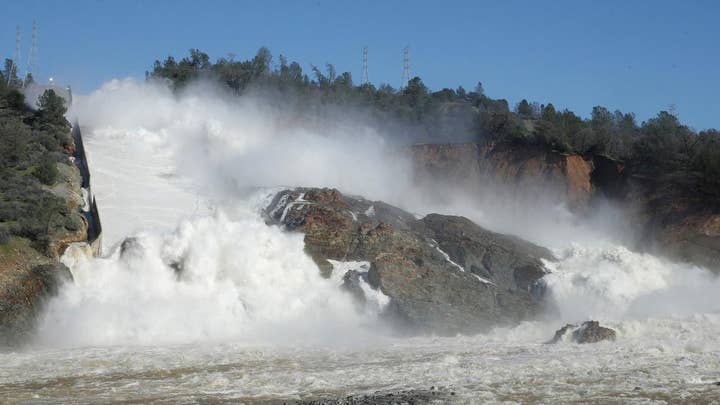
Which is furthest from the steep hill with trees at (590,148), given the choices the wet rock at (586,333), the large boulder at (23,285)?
the large boulder at (23,285)

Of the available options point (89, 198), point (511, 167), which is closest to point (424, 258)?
point (89, 198)

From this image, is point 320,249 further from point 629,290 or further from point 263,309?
point 629,290

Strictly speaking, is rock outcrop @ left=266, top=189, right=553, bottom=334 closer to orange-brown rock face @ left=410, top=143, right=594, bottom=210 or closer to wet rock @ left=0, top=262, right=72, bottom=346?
wet rock @ left=0, top=262, right=72, bottom=346

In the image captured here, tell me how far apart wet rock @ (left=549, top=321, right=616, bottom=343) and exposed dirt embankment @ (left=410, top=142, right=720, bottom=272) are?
48.6 ft

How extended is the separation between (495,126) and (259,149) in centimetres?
1519

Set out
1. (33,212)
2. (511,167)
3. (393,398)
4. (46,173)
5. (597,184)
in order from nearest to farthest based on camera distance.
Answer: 1. (393,398)
2. (33,212)
3. (46,173)
4. (597,184)
5. (511,167)

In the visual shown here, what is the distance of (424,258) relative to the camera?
31.9 m

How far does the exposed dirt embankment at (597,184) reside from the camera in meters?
39.1

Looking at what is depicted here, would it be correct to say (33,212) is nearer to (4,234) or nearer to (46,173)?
(4,234)

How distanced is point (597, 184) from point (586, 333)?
77.8ft

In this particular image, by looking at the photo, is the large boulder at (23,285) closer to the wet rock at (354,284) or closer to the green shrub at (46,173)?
the green shrub at (46,173)

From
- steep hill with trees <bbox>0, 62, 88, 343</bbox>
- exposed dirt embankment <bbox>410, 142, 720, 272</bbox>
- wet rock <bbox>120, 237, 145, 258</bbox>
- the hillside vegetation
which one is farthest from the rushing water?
exposed dirt embankment <bbox>410, 142, 720, 272</bbox>

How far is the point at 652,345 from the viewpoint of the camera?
23.2m

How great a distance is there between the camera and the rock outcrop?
94.7 ft
